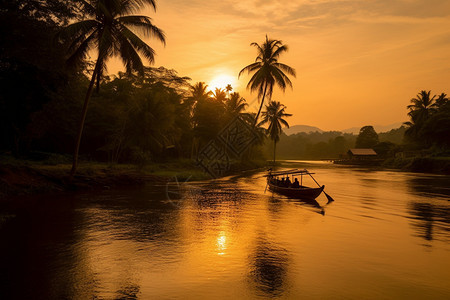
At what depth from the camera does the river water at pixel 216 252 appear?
→ 293 inches

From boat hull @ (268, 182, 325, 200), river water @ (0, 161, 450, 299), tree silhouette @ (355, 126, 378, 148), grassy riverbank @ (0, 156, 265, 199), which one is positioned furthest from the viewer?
tree silhouette @ (355, 126, 378, 148)

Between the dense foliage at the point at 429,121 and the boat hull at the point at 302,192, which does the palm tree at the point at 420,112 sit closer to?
the dense foliage at the point at 429,121

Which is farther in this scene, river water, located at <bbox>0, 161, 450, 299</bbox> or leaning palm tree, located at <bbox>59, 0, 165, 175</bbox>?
leaning palm tree, located at <bbox>59, 0, 165, 175</bbox>

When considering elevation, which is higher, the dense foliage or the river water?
the dense foliage

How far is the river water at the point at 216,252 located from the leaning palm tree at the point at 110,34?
33.9ft

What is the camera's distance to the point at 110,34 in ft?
70.9

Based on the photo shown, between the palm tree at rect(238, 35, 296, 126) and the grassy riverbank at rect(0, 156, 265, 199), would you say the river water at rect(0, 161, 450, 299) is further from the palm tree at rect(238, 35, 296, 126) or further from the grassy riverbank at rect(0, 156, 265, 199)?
the palm tree at rect(238, 35, 296, 126)

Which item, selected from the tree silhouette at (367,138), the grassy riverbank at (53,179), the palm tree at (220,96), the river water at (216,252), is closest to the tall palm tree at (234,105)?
the palm tree at (220,96)

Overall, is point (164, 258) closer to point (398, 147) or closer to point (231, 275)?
point (231, 275)

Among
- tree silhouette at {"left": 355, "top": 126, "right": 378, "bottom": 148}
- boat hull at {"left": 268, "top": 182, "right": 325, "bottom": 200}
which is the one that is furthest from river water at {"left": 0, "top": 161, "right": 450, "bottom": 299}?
tree silhouette at {"left": 355, "top": 126, "right": 378, "bottom": 148}

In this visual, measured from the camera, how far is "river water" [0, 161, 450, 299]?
24.4 feet

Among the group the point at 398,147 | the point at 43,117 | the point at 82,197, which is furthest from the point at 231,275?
the point at 398,147

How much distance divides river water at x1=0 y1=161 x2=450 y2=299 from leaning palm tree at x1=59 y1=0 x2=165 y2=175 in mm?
10320

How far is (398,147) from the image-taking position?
264 feet
